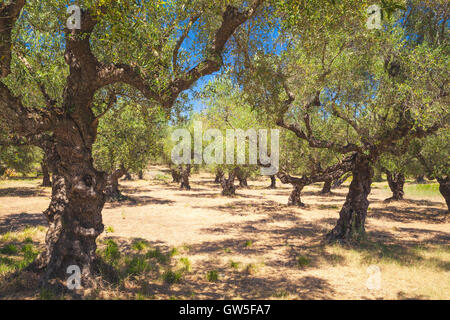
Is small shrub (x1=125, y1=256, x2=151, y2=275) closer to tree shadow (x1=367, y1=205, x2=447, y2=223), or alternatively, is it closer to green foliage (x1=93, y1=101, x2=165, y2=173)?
green foliage (x1=93, y1=101, x2=165, y2=173)

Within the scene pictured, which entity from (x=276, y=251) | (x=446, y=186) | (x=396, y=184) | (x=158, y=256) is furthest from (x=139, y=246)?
(x=396, y=184)

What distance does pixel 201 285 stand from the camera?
333 inches

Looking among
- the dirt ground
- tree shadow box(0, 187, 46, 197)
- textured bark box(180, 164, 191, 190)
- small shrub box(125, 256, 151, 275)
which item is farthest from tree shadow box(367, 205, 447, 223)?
tree shadow box(0, 187, 46, 197)

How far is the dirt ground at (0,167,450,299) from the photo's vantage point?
788 centimetres

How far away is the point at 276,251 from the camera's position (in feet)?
41.5

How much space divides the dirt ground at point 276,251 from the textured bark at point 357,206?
0.84 meters

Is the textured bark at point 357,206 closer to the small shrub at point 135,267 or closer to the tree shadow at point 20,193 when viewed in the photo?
the small shrub at point 135,267

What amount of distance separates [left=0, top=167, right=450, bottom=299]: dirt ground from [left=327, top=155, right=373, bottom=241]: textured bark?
0.84m

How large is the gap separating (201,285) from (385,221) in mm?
17019

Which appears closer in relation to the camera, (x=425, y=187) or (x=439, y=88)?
(x=439, y=88)

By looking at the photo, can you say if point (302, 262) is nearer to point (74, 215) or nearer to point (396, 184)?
point (74, 215)

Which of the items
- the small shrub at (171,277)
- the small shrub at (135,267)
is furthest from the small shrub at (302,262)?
the small shrub at (135,267)
